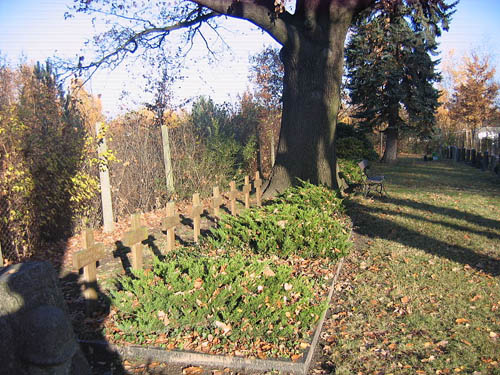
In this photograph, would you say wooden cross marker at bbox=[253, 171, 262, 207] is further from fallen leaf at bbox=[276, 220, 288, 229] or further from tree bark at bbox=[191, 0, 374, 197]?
fallen leaf at bbox=[276, 220, 288, 229]

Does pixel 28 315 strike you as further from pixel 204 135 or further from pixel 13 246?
pixel 204 135

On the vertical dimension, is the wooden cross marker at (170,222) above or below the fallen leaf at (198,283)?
above

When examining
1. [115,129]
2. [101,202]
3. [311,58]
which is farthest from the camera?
[311,58]

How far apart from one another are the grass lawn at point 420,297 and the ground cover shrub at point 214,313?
0.45m

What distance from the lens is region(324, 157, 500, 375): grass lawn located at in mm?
3814

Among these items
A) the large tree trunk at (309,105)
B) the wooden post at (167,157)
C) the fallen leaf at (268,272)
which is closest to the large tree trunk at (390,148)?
the large tree trunk at (309,105)

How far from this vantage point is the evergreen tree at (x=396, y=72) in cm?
2427

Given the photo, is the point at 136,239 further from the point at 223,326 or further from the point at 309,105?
the point at 309,105

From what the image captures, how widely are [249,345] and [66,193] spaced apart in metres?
5.24

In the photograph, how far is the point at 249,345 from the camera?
378 centimetres

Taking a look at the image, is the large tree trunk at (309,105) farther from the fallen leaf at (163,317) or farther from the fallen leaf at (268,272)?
the fallen leaf at (163,317)

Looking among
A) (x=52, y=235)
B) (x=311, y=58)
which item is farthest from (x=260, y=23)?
(x=52, y=235)

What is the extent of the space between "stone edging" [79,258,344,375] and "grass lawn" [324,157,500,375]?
1.18 feet

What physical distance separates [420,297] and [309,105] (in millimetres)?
6580
